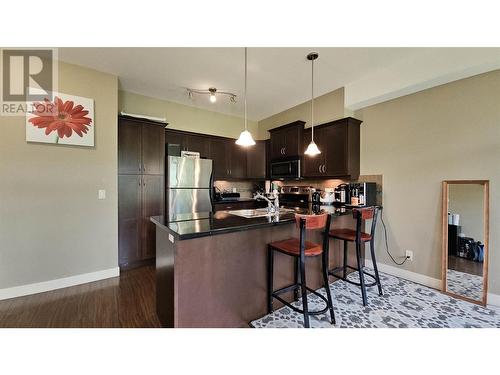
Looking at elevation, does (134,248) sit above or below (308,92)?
below

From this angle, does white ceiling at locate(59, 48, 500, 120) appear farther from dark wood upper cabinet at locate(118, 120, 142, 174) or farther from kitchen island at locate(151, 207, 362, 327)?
kitchen island at locate(151, 207, 362, 327)

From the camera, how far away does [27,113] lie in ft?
7.60

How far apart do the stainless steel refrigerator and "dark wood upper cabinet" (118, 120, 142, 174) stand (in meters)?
0.48

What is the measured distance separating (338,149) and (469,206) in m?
1.66

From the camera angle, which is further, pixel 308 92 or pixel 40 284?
pixel 308 92

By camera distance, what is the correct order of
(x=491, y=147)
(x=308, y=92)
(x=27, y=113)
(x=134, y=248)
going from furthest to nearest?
(x=308, y=92) → (x=134, y=248) → (x=27, y=113) → (x=491, y=147)

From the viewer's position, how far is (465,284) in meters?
2.27

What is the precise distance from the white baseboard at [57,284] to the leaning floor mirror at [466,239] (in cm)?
428

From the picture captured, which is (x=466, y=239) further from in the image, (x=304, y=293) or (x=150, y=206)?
(x=150, y=206)
